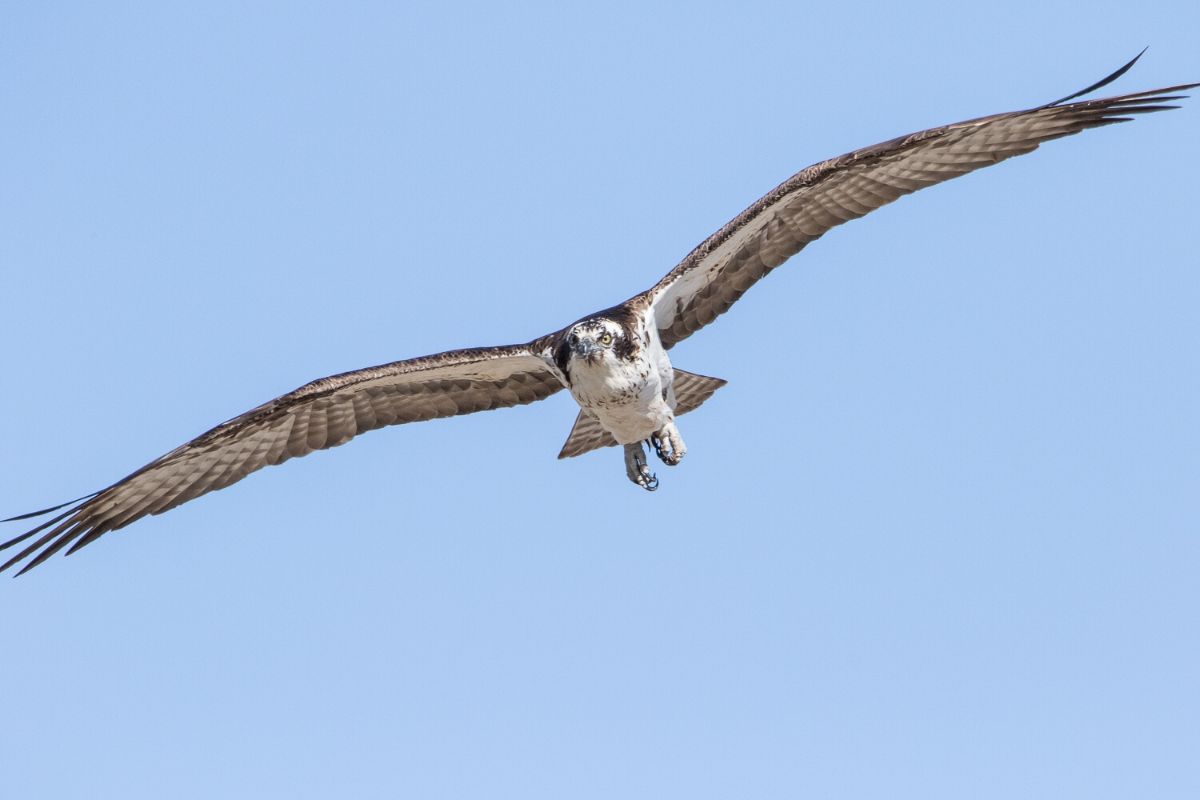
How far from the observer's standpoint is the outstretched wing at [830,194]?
1398 centimetres

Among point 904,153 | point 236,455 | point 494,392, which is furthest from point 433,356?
point 904,153

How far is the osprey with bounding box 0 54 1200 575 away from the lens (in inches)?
548

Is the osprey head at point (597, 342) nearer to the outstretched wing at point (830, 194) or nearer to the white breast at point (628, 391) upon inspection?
the white breast at point (628, 391)

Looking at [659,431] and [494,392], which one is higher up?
[494,392]

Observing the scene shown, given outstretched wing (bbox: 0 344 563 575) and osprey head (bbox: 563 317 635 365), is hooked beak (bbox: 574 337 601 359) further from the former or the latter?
outstretched wing (bbox: 0 344 563 575)

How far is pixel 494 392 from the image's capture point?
51.6 feet

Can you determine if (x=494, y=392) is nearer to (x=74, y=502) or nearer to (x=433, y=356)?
(x=433, y=356)

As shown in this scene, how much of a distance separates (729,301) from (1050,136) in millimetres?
2829

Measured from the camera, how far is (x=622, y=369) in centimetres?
1379

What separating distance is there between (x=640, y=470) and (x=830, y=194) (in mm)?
2700

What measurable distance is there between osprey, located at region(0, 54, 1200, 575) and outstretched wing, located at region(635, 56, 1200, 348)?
0.04 feet

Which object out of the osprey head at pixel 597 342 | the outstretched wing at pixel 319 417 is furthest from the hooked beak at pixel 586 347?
the outstretched wing at pixel 319 417

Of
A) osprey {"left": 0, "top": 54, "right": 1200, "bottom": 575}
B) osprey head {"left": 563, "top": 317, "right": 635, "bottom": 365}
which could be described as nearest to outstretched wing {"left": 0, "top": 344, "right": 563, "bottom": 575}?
osprey {"left": 0, "top": 54, "right": 1200, "bottom": 575}

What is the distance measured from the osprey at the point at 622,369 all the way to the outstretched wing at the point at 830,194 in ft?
0.04
